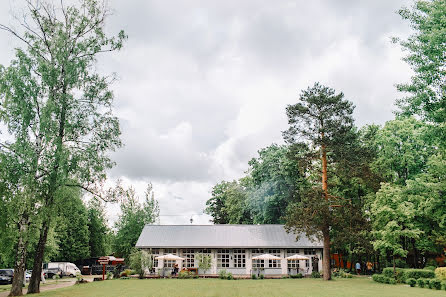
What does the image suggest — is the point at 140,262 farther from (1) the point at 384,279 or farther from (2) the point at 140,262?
(1) the point at 384,279

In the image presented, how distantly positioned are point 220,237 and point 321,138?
14.6 metres

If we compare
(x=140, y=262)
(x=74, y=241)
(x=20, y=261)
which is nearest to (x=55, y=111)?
(x=20, y=261)

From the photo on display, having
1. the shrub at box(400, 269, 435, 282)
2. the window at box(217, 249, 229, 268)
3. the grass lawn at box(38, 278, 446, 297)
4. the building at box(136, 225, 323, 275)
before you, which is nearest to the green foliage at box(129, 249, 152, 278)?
the building at box(136, 225, 323, 275)

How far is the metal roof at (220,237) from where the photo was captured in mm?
35156

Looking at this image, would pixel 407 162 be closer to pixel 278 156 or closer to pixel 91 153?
pixel 278 156

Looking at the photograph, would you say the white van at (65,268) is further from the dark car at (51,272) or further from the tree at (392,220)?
the tree at (392,220)

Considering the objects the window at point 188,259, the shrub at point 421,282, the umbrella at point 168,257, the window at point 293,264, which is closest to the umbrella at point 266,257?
the window at point 293,264

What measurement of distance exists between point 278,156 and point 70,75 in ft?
86.2

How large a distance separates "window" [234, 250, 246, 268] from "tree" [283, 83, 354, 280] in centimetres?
929

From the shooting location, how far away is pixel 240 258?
3566cm

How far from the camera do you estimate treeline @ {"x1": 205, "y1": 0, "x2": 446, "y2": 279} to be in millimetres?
17859

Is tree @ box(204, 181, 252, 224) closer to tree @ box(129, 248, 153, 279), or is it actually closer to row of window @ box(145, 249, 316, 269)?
row of window @ box(145, 249, 316, 269)

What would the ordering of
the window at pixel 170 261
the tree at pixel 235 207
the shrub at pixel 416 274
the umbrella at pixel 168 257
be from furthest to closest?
the tree at pixel 235 207, the window at pixel 170 261, the umbrella at pixel 168 257, the shrub at pixel 416 274

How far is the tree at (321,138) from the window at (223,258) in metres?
10.0
